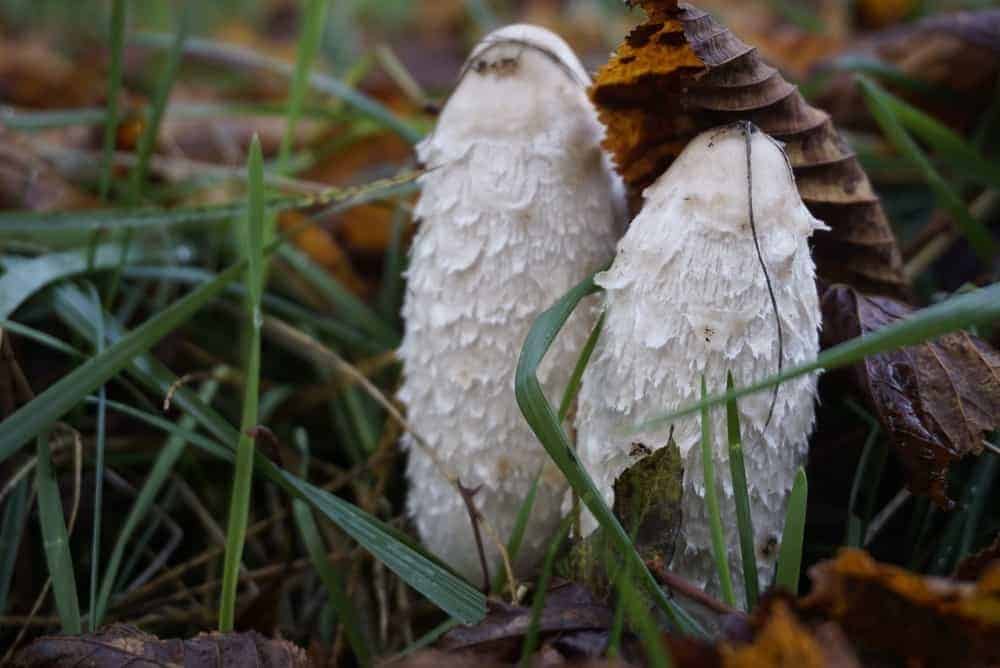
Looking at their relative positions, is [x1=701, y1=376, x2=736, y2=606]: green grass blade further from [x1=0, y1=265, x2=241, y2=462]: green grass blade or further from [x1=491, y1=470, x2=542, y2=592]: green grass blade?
[x1=0, y1=265, x2=241, y2=462]: green grass blade

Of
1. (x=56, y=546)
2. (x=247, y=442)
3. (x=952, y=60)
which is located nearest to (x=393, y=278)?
(x=247, y=442)

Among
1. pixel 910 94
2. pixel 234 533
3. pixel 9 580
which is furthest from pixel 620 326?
pixel 910 94

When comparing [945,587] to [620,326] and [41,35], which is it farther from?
[41,35]

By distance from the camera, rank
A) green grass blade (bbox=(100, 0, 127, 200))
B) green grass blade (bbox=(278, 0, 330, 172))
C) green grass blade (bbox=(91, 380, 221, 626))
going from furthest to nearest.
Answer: green grass blade (bbox=(278, 0, 330, 172)) → green grass blade (bbox=(100, 0, 127, 200)) → green grass blade (bbox=(91, 380, 221, 626))

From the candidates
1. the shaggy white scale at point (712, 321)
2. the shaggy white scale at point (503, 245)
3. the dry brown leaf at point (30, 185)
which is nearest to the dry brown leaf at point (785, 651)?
the shaggy white scale at point (712, 321)

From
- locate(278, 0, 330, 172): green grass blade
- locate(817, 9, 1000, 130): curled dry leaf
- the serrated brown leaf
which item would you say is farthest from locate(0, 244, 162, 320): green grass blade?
locate(817, 9, 1000, 130): curled dry leaf

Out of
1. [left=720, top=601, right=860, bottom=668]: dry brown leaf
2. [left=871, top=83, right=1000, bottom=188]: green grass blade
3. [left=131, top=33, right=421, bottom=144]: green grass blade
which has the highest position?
[left=131, top=33, right=421, bottom=144]: green grass blade

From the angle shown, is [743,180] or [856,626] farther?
[743,180]
